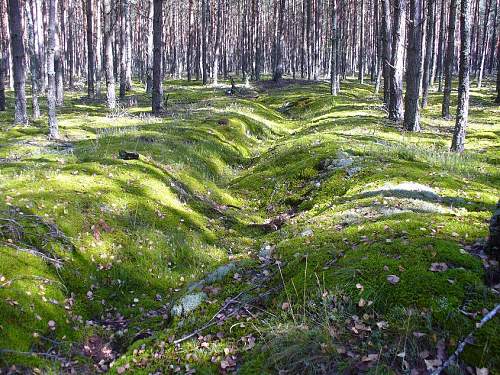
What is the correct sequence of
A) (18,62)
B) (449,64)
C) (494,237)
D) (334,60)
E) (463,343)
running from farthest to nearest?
(334,60) → (449,64) → (18,62) → (494,237) → (463,343)

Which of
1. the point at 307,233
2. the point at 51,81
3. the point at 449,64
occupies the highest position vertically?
the point at 449,64

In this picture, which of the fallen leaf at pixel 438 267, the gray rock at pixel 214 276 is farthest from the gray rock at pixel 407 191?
the fallen leaf at pixel 438 267

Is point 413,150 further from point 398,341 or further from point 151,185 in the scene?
point 398,341

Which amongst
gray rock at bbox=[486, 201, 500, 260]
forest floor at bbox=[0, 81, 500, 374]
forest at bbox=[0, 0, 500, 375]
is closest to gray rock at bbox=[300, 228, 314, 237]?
forest floor at bbox=[0, 81, 500, 374]

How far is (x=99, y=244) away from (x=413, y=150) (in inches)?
441

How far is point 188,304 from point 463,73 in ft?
46.8

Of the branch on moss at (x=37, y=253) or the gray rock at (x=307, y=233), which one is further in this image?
the gray rock at (x=307, y=233)

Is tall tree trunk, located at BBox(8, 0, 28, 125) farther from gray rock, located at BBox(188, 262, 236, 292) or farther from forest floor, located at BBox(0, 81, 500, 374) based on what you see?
gray rock, located at BBox(188, 262, 236, 292)

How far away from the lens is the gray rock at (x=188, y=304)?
6.02 metres

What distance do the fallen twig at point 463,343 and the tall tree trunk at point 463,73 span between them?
13.5m

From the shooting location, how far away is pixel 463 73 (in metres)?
15.8

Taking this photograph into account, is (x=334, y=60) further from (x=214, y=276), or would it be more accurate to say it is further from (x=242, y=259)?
(x=214, y=276)

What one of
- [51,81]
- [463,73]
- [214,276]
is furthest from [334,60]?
[214,276]

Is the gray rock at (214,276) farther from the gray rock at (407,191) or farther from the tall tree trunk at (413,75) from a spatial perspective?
→ the tall tree trunk at (413,75)
